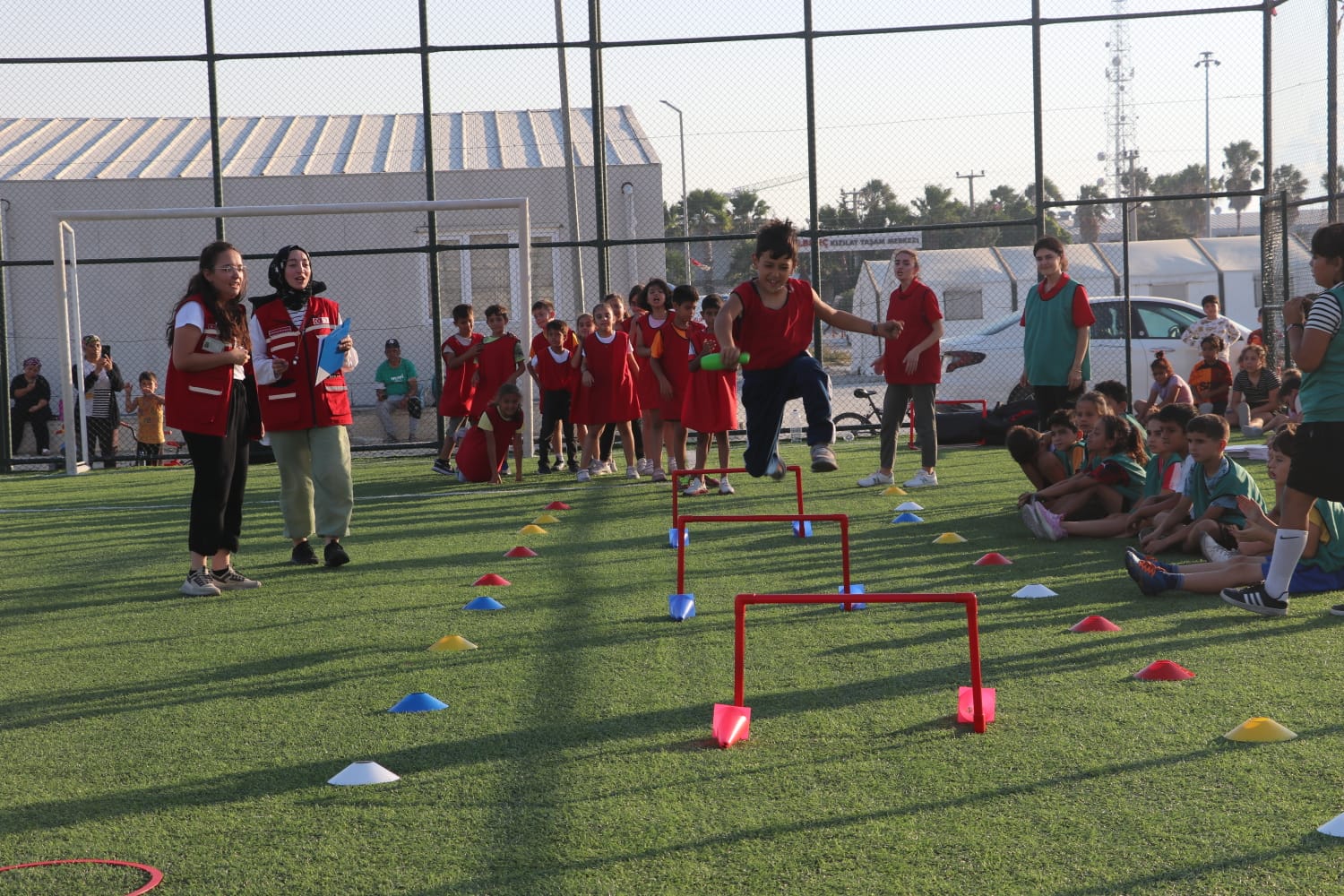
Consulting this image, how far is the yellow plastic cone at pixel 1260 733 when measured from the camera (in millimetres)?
3807

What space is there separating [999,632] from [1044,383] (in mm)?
5000

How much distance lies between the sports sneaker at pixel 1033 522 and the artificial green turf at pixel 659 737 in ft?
0.85

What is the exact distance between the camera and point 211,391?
6609 millimetres

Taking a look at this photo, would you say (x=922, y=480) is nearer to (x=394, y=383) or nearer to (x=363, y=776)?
(x=363, y=776)

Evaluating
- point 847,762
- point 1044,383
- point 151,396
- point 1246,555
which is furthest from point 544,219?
point 847,762

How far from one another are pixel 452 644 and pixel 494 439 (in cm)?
700

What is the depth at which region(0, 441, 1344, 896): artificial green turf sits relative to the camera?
3.04m

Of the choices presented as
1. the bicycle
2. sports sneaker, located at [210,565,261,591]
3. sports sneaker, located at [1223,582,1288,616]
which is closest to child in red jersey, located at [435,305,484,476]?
the bicycle

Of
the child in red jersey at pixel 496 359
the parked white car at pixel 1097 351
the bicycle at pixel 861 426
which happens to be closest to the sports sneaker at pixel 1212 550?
the child in red jersey at pixel 496 359

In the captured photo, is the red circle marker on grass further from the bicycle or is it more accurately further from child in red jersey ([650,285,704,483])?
the bicycle

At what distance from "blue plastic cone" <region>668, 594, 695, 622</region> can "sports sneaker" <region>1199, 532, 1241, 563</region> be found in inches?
105

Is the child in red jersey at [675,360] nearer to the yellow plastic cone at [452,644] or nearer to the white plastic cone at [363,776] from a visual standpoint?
the yellow plastic cone at [452,644]

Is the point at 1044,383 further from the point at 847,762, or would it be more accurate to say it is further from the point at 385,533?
the point at 847,762

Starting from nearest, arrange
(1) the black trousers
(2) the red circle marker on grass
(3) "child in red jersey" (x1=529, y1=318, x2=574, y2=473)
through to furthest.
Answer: (2) the red circle marker on grass
(1) the black trousers
(3) "child in red jersey" (x1=529, y1=318, x2=574, y2=473)
